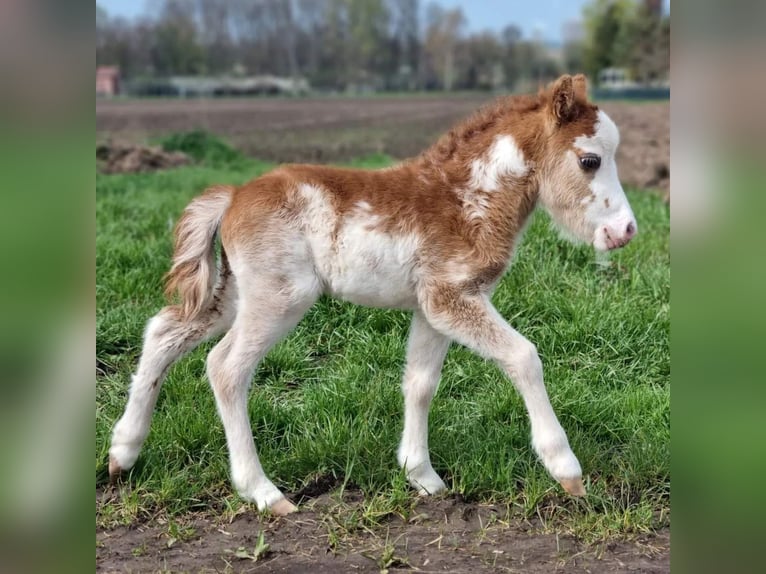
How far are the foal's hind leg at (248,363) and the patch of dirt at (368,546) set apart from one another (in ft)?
0.40

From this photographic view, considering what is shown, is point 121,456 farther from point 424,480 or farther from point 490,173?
point 490,173

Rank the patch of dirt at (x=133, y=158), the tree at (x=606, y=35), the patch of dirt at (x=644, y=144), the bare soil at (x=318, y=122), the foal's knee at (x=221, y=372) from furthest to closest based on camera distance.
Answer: the tree at (x=606, y=35)
the bare soil at (x=318, y=122)
the patch of dirt at (x=133, y=158)
the patch of dirt at (x=644, y=144)
the foal's knee at (x=221, y=372)

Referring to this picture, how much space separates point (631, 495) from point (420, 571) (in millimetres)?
1103

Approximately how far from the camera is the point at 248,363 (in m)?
3.28

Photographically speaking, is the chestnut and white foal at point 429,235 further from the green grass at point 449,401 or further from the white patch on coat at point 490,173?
the green grass at point 449,401

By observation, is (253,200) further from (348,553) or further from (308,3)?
(308,3)

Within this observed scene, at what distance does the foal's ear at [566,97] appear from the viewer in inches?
126

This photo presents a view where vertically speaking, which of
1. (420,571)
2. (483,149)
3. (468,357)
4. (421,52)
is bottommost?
(420,571)

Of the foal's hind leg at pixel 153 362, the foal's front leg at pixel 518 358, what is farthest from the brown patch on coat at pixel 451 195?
the foal's hind leg at pixel 153 362

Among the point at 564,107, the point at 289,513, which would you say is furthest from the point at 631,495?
the point at 564,107

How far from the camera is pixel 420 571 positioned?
3018 millimetres
